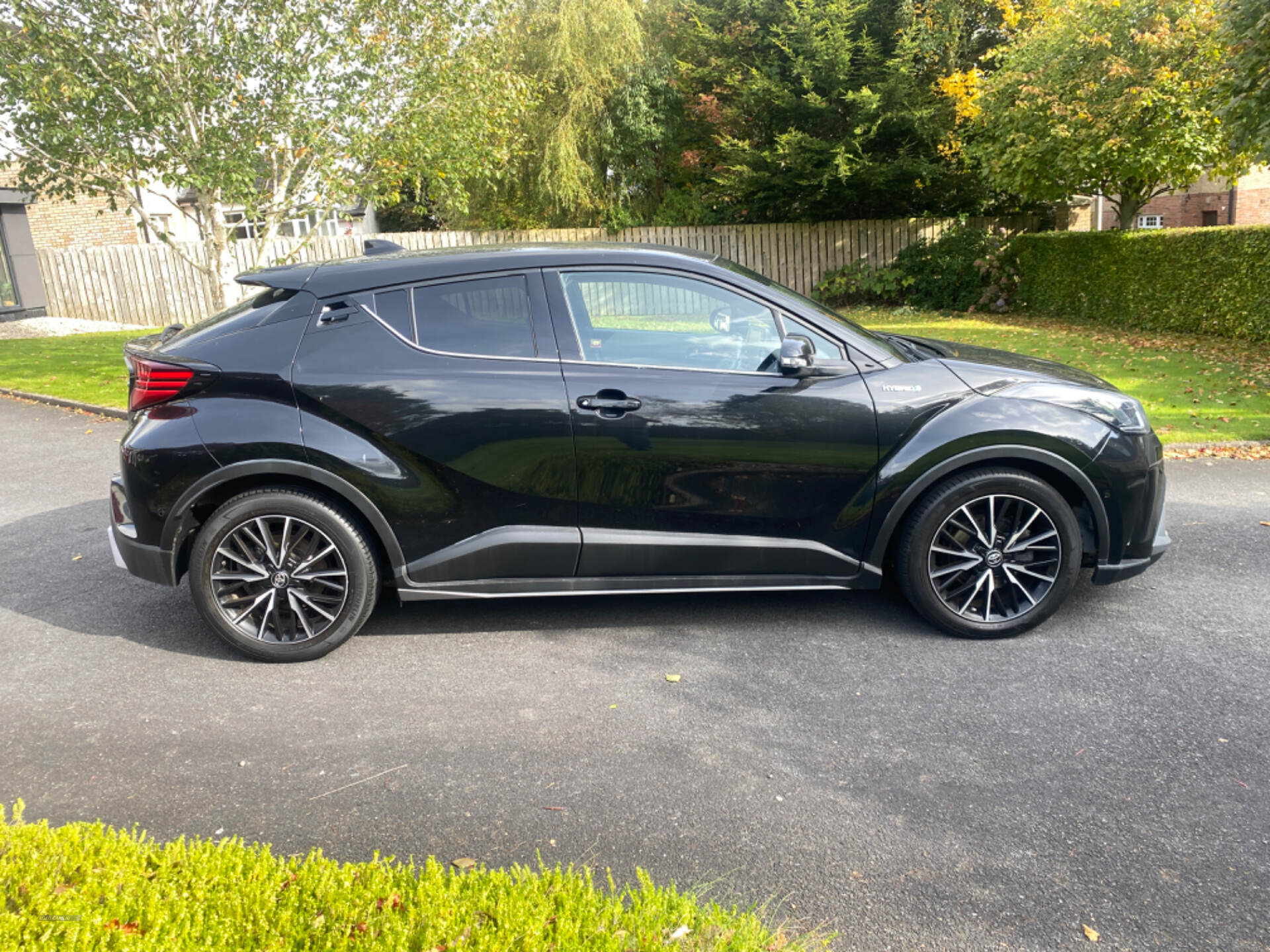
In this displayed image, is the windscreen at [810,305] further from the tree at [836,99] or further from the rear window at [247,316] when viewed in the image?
the tree at [836,99]

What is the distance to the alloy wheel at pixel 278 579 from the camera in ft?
14.1

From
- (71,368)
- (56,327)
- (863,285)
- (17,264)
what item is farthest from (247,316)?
(17,264)

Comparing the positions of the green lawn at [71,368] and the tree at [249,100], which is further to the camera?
the green lawn at [71,368]

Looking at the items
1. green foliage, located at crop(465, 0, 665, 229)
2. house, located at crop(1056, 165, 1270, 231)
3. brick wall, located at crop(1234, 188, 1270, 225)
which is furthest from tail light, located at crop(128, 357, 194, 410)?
brick wall, located at crop(1234, 188, 1270, 225)

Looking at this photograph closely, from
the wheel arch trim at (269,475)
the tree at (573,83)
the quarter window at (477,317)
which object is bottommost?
the wheel arch trim at (269,475)

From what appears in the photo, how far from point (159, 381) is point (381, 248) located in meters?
1.31

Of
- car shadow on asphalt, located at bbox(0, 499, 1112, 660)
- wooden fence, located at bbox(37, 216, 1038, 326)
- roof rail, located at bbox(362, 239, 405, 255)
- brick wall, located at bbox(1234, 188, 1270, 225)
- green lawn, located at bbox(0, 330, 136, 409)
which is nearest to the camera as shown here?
car shadow on asphalt, located at bbox(0, 499, 1112, 660)

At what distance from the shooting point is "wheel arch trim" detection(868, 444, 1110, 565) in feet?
14.3

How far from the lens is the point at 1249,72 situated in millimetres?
10664

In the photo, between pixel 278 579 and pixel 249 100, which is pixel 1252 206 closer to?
pixel 249 100

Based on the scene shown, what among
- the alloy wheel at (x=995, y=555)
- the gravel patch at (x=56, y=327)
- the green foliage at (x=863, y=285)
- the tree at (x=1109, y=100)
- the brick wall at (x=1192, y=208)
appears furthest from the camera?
the brick wall at (x=1192, y=208)

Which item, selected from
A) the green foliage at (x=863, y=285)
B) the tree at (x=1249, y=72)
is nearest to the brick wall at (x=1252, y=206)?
the green foliage at (x=863, y=285)

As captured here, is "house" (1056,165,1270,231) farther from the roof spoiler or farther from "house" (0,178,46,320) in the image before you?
"house" (0,178,46,320)

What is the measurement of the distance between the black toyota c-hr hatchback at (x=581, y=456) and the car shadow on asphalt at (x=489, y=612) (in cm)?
35
